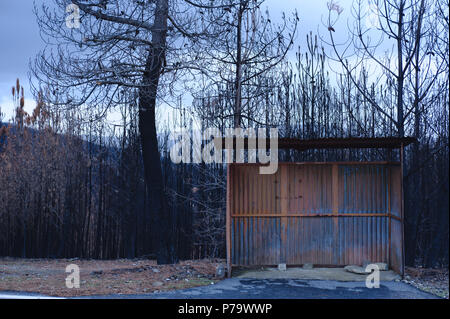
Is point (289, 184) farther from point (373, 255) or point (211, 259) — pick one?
point (211, 259)

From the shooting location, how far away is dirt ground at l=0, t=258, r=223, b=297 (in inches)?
381

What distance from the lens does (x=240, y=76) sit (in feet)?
46.2

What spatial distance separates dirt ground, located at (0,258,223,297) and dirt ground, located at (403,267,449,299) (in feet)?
14.4

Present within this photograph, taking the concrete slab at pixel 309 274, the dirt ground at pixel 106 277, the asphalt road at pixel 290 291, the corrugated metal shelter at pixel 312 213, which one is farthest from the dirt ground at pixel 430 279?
the dirt ground at pixel 106 277

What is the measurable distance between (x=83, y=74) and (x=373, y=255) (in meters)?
8.59

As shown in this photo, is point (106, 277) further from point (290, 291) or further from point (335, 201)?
point (335, 201)

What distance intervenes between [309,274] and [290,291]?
5.76 ft

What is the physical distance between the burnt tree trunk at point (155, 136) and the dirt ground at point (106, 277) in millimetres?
847

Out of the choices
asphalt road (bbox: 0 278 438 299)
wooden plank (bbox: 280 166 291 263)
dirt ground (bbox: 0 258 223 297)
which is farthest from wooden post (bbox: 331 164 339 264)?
dirt ground (bbox: 0 258 223 297)

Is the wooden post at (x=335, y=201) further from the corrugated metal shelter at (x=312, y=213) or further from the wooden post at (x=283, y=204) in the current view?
the wooden post at (x=283, y=204)

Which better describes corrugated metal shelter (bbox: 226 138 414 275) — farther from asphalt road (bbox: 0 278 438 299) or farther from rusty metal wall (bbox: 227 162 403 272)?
asphalt road (bbox: 0 278 438 299)

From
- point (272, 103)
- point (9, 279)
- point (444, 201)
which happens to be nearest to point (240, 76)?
point (272, 103)

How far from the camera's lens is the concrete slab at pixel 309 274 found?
10.6 metres

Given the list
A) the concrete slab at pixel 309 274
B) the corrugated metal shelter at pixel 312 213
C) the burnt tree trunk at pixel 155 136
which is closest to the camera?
the concrete slab at pixel 309 274
